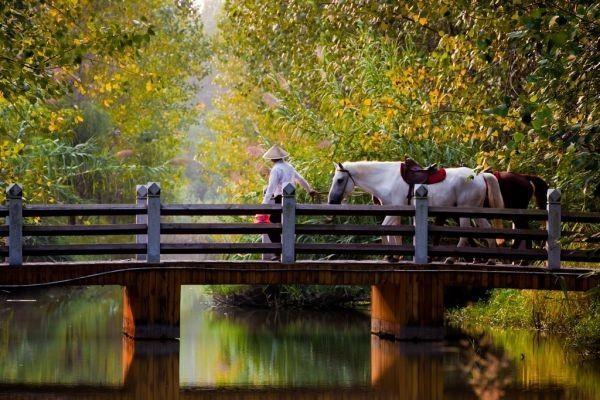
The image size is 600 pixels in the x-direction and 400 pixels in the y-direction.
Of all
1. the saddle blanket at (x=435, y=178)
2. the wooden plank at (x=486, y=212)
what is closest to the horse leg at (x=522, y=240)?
the wooden plank at (x=486, y=212)

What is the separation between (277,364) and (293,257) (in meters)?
1.86

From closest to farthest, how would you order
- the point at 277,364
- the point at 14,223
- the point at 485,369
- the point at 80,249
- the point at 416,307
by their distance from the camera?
the point at 485,369 → the point at 277,364 → the point at 14,223 → the point at 80,249 → the point at 416,307

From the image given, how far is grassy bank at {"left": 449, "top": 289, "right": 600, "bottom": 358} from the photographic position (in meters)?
18.2

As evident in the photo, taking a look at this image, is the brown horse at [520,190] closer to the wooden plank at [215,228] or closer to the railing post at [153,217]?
the wooden plank at [215,228]

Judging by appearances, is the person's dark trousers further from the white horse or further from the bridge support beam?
the bridge support beam

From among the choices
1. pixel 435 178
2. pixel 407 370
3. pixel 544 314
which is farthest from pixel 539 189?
pixel 407 370

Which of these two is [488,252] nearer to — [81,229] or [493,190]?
[493,190]

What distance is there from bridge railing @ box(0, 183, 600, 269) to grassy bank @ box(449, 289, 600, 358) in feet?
3.27

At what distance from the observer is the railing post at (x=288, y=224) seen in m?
18.3

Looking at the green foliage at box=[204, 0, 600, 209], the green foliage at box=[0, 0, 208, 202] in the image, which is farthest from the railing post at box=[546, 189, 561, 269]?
the green foliage at box=[0, 0, 208, 202]

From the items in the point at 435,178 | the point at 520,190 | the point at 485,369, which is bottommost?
the point at 485,369

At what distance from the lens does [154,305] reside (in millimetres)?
18281

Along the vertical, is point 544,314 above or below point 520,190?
below

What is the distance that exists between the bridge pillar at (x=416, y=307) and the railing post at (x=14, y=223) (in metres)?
5.41
